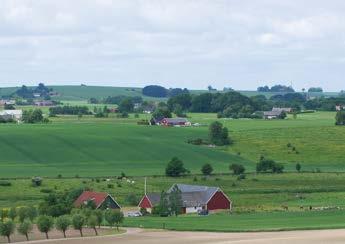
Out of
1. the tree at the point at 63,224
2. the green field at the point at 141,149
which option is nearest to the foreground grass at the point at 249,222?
the tree at the point at 63,224

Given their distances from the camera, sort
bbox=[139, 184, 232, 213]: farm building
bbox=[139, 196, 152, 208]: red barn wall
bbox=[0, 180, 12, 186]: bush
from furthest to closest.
Answer: 1. bbox=[0, 180, 12, 186]: bush
2. bbox=[139, 184, 232, 213]: farm building
3. bbox=[139, 196, 152, 208]: red barn wall

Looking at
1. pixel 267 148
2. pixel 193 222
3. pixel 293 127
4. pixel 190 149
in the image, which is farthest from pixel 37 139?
pixel 193 222

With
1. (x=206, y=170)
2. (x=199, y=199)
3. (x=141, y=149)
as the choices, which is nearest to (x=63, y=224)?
(x=199, y=199)

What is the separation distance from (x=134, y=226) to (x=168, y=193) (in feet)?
39.5

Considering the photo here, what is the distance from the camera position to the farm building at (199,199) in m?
101

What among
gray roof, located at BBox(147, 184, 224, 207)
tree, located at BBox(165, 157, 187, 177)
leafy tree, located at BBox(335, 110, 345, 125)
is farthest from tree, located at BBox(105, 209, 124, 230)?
leafy tree, located at BBox(335, 110, 345, 125)

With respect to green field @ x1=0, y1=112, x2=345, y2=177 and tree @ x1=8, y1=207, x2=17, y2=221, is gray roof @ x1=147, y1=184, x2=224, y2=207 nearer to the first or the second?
tree @ x1=8, y1=207, x2=17, y2=221

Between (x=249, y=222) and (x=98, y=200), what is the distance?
17.3 metres

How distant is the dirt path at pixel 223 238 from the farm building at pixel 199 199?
19.3m

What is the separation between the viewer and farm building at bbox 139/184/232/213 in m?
101

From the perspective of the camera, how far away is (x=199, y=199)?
103m

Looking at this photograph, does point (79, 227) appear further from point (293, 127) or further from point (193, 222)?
point (293, 127)

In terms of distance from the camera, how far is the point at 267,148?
151m

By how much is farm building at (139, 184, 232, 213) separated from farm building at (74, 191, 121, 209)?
345cm
